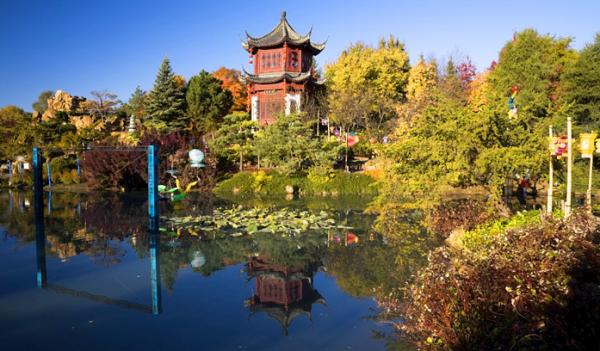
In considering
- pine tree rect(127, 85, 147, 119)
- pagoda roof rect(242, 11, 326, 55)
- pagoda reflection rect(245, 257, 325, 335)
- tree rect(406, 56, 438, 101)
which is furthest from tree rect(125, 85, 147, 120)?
pagoda reflection rect(245, 257, 325, 335)

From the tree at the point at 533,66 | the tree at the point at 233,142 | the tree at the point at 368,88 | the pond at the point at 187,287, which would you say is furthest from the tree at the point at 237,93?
the pond at the point at 187,287

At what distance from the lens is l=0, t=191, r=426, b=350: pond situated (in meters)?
5.50

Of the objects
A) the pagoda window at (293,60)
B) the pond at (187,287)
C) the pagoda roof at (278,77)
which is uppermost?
the pagoda window at (293,60)

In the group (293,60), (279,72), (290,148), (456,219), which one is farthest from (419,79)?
(456,219)

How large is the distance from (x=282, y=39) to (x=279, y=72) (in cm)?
245

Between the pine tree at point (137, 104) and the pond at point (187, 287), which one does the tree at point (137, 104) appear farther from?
the pond at point (187, 287)

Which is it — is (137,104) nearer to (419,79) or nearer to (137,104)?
(137,104)

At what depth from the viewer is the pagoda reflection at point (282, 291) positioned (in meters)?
6.48

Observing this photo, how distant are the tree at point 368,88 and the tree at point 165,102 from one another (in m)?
12.9

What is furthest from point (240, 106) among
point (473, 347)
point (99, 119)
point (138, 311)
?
point (473, 347)

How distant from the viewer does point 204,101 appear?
3547 centimetres

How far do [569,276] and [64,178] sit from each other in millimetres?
26590

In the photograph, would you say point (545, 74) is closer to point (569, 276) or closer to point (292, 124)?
point (292, 124)

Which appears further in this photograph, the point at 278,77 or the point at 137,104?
the point at 137,104
